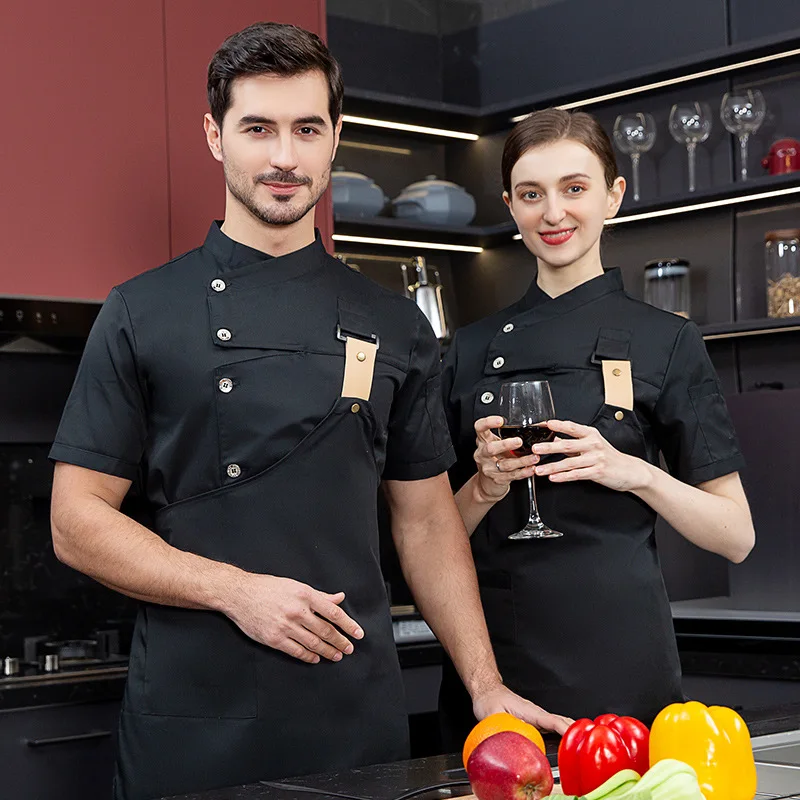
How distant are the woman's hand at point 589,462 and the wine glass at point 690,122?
199 centimetres

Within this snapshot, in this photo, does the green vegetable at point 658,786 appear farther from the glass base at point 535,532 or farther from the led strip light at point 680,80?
the led strip light at point 680,80

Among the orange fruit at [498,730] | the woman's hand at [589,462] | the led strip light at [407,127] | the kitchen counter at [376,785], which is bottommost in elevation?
the kitchen counter at [376,785]

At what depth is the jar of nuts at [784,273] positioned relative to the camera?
3.52 m

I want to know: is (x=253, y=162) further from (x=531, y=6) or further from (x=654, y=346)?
(x=531, y=6)

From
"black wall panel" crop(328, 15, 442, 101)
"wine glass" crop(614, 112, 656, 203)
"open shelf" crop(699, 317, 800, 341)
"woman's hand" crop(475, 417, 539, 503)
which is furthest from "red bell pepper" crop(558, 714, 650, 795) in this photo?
"black wall panel" crop(328, 15, 442, 101)

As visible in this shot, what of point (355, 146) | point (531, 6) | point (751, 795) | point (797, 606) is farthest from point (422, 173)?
point (751, 795)

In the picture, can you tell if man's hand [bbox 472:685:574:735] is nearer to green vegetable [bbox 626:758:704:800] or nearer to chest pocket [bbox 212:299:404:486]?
chest pocket [bbox 212:299:404:486]

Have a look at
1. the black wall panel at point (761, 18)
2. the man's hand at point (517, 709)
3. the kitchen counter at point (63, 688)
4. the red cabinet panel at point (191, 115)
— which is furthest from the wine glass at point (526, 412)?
the black wall panel at point (761, 18)

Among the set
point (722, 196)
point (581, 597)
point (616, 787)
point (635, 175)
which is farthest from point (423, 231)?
point (616, 787)

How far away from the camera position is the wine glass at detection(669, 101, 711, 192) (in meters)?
3.67

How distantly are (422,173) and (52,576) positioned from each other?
202 cm

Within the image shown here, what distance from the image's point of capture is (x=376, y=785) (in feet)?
4.40

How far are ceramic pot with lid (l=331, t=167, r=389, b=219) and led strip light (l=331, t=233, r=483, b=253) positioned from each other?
0.11m

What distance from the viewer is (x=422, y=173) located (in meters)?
4.41
